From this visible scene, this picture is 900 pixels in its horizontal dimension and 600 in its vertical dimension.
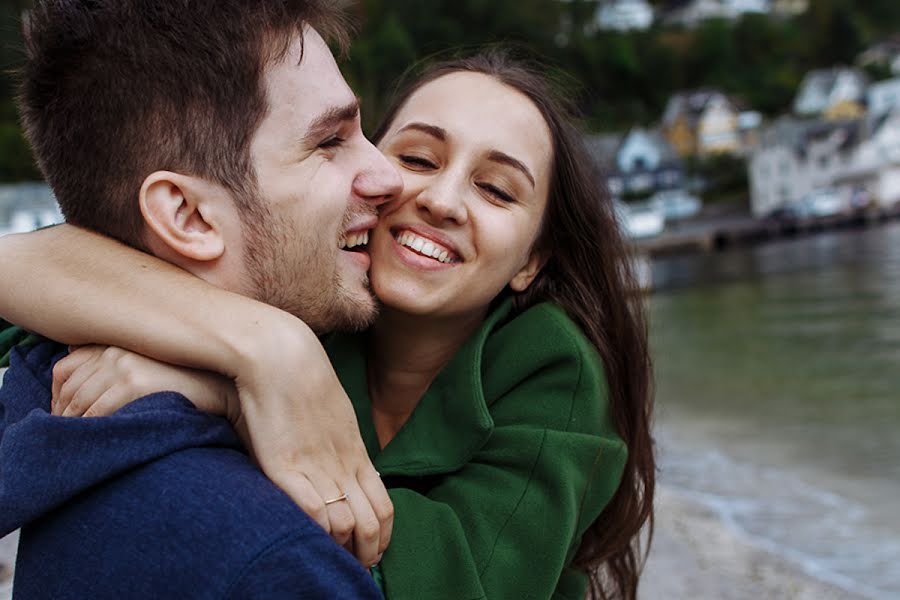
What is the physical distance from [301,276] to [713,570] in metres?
5.14

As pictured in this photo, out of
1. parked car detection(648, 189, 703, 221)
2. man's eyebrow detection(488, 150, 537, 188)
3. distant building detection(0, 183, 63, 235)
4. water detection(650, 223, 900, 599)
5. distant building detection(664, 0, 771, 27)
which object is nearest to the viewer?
man's eyebrow detection(488, 150, 537, 188)

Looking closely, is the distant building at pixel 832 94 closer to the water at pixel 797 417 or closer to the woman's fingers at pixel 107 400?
the water at pixel 797 417

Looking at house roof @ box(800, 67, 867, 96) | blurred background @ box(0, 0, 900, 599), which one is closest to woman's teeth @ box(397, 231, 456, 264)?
blurred background @ box(0, 0, 900, 599)

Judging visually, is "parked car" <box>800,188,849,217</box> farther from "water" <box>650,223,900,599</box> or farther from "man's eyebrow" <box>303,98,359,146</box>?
"man's eyebrow" <box>303,98,359,146</box>

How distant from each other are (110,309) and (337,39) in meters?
0.81

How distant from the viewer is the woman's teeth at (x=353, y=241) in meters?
1.94

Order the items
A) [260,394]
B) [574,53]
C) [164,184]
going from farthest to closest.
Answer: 1. [574,53]
2. [164,184]
3. [260,394]

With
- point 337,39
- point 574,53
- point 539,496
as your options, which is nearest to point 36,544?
point 539,496

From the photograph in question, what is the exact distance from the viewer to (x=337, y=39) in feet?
6.79

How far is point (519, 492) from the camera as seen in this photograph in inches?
76.2

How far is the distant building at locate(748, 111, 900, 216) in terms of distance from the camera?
69.5m

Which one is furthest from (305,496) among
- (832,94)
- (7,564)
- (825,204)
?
(832,94)

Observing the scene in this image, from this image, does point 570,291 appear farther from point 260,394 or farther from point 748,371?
point 748,371

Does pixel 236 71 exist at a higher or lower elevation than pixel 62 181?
higher
